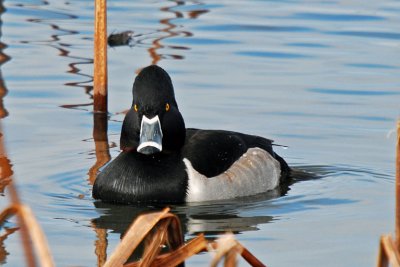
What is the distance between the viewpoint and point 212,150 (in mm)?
9031

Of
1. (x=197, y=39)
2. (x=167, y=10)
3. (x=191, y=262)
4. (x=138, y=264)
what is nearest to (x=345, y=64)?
(x=197, y=39)

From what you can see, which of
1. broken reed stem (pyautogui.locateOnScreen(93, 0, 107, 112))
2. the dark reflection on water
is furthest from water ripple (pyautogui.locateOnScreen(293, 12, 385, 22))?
the dark reflection on water

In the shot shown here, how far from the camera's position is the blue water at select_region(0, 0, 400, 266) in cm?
801

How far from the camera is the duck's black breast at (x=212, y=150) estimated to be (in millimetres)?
8914

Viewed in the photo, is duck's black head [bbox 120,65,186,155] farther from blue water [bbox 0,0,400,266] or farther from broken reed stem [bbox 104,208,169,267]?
broken reed stem [bbox 104,208,169,267]

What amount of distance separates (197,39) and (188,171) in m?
6.53

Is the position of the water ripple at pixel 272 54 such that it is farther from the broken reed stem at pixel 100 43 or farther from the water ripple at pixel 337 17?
the broken reed stem at pixel 100 43

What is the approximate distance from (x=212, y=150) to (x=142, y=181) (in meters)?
0.64

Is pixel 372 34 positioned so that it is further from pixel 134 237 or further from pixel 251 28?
pixel 134 237

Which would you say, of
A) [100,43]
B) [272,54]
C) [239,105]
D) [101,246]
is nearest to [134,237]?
[101,246]

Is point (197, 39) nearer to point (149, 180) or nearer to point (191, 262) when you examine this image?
point (149, 180)

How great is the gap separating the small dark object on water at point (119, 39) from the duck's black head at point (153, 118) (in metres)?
5.71

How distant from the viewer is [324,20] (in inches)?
651

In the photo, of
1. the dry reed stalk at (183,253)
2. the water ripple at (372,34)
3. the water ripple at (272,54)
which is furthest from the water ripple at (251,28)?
the dry reed stalk at (183,253)
